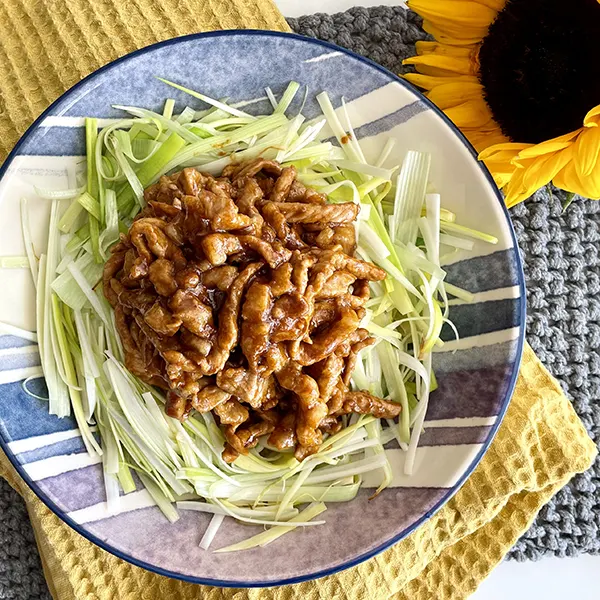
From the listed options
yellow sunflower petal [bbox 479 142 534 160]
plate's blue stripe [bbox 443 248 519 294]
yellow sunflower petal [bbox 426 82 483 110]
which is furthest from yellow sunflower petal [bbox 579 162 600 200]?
yellow sunflower petal [bbox 426 82 483 110]

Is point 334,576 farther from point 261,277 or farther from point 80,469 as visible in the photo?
point 261,277

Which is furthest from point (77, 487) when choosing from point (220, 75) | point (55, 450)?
point (220, 75)

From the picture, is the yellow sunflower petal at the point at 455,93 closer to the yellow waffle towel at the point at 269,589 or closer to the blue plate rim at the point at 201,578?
the blue plate rim at the point at 201,578

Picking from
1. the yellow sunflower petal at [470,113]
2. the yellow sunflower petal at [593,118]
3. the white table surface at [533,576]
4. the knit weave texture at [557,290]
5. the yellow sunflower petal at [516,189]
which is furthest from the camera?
the white table surface at [533,576]

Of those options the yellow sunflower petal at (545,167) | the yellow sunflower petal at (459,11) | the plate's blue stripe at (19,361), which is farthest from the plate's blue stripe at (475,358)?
the plate's blue stripe at (19,361)

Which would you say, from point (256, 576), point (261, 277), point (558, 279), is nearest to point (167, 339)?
point (261, 277)

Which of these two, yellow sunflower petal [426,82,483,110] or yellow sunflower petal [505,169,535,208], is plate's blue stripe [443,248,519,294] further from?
yellow sunflower petal [426,82,483,110]
